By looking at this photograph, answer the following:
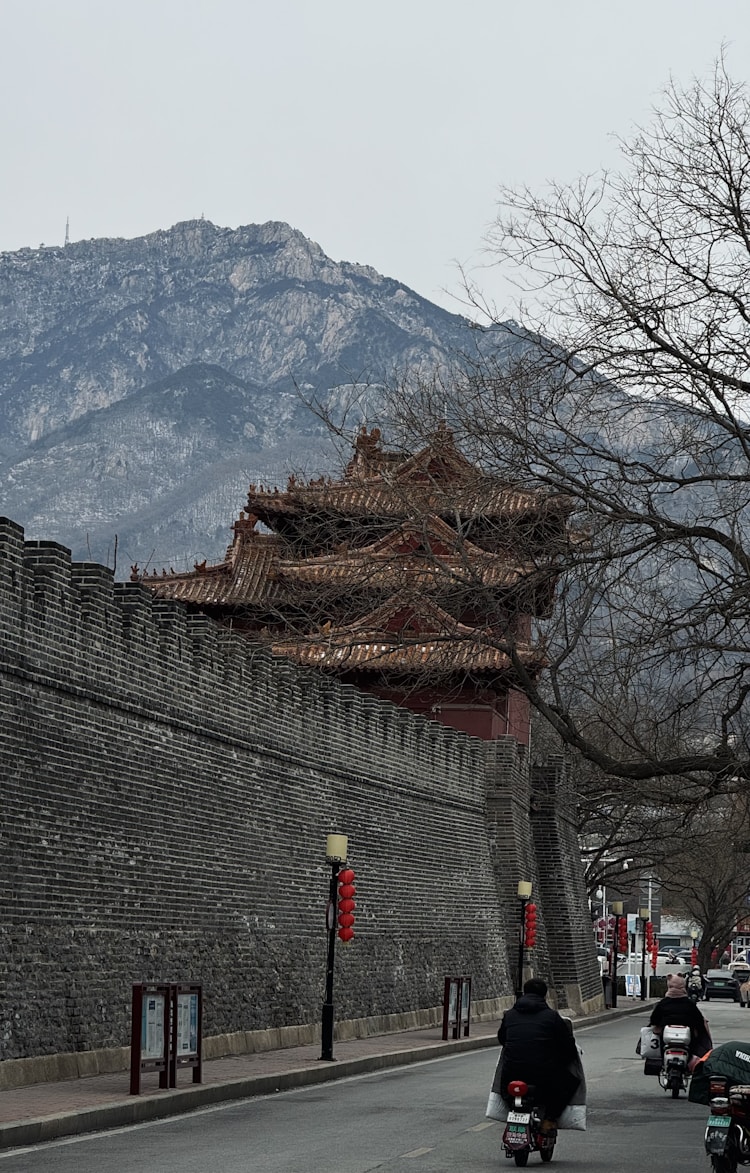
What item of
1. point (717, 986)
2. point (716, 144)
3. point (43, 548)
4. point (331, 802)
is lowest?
point (717, 986)

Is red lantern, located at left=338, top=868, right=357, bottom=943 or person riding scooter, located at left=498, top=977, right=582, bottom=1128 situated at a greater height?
red lantern, located at left=338, top=868, right=357, bottom=943

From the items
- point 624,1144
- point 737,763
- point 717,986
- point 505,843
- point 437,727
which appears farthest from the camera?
point 717,986

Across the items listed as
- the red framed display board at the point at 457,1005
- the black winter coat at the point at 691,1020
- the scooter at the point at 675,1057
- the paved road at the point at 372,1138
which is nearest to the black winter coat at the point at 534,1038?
the paved road at the point at 372,1138

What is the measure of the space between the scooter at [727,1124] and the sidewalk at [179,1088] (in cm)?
562

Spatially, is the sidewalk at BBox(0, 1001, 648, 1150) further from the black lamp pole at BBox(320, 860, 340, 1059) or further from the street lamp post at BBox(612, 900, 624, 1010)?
the street lamp post at BBox(612, 900, 624, 1010)

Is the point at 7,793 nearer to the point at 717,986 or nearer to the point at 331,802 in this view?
the point at 331,802

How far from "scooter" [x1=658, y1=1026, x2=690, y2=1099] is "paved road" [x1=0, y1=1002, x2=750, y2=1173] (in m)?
0.21

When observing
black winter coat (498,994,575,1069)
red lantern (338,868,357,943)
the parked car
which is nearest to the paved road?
black winter coat (498,994,575,1069)

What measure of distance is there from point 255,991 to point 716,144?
14.5 m

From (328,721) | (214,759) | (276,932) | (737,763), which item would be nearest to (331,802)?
(328,721)

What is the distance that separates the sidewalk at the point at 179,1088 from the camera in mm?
14859

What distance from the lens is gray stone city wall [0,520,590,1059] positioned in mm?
18828

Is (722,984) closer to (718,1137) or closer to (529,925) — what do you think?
(529,925)

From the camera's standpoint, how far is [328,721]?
31.0 m
